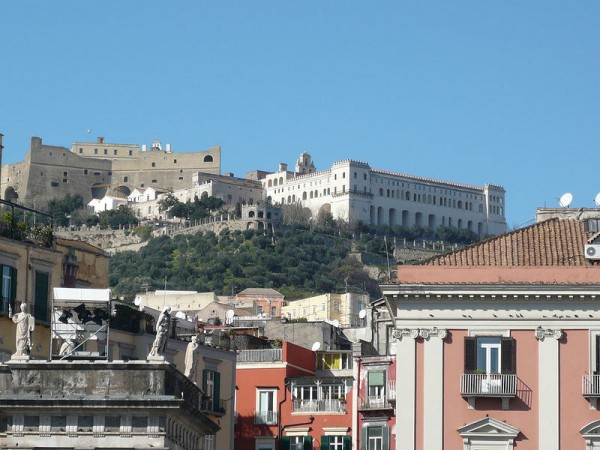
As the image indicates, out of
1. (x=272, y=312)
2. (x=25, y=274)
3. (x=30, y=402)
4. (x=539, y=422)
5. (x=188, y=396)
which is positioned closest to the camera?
(x=30, y=402)

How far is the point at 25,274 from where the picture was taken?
56656 millimetres

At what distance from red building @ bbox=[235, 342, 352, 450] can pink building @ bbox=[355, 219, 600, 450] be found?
18.2m

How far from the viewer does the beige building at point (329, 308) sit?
171 meters

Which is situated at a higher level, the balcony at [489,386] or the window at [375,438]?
the balcony at [489,386]

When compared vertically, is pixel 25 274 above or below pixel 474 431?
above

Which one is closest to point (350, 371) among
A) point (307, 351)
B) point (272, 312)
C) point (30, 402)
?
point (307, 351)

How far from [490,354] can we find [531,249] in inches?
150

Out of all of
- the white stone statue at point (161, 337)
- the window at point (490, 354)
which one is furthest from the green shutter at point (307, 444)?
the white stone statue at point (161, 337)

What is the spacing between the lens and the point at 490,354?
52469 millimetres

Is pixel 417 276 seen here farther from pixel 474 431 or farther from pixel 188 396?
pixel 188 396

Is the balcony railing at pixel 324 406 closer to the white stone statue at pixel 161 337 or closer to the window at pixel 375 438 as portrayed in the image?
the window at pixel 375 438

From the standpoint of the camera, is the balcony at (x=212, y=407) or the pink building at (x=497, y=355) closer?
the pink building at (x=497, y=355)

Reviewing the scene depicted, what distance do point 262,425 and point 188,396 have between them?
78.1 feet

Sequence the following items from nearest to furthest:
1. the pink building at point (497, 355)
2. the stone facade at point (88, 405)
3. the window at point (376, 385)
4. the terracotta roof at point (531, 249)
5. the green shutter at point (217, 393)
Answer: the stone facade at point (88, 405) → the pink building at point (497, 355) → the terracotta roof at point (531, 249) → the green shutter at point (217, 393) → the window at point (376, 385)
